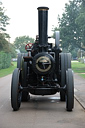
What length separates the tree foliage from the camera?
179 ft

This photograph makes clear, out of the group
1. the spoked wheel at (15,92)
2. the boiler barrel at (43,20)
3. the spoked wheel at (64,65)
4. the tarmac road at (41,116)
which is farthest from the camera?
the spoked wheel at (64,65)

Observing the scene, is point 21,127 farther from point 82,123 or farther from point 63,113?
point 63,113

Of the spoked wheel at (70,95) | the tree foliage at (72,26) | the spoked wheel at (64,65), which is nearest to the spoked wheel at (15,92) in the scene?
the spoked wheel at (70,95)

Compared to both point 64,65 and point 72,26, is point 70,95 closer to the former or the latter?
point 64,65

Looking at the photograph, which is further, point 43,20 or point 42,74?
point 42,74

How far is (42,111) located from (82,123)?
6.97 feet

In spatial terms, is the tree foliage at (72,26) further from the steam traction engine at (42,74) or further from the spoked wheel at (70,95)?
the spoked wheel at (70,95)

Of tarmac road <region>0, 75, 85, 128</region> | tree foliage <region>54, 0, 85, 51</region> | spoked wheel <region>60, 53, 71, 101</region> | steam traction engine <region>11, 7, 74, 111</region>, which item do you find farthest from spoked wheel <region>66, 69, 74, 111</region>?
tree foliage <region>54, 0, 85, 51</region>

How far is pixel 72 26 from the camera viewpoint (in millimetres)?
55969

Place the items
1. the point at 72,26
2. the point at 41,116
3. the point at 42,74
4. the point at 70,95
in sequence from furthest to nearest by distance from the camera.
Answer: the point at 72,26, the point at 42,74, the point at 70,95, the point at 41,116

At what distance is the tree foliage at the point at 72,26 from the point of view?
54.6m

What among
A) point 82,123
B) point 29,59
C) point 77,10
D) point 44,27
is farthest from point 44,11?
point 77,10

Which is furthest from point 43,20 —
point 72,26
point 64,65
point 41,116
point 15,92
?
point 72,26

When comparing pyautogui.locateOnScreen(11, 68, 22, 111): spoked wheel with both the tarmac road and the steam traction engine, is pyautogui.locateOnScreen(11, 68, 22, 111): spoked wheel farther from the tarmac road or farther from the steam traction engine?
the tarmac road
